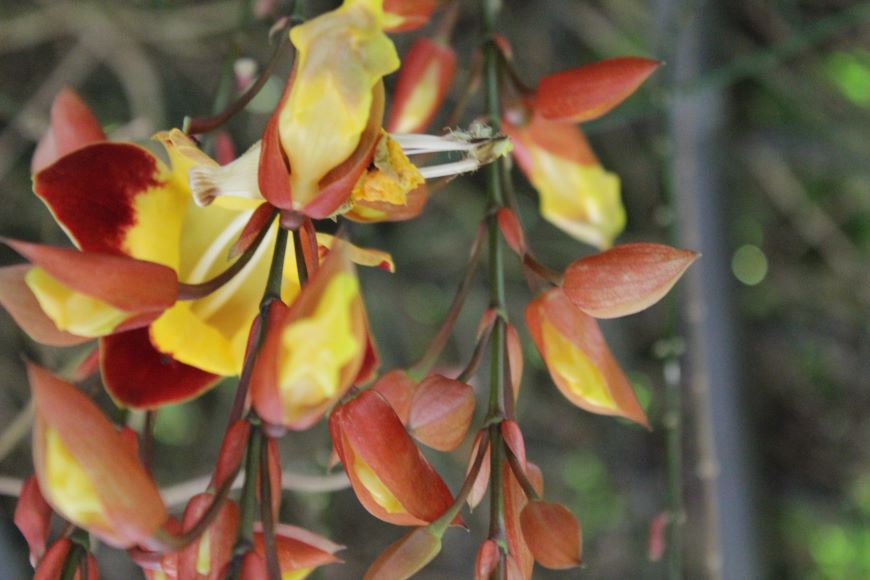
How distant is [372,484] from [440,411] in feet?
0.14

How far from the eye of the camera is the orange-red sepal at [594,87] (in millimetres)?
405

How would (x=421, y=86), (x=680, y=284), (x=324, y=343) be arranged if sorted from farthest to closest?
(x=680, y=284) < (x=421, y=86) < (x=324, y=343)

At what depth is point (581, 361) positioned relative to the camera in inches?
14.4

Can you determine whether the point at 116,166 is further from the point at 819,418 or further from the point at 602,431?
the point at 819,418

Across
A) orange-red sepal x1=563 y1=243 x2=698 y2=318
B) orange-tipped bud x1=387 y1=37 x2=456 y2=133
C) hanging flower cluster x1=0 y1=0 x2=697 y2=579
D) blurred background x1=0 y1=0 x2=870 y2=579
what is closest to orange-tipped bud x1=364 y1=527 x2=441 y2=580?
hanging flower cluster x1=0 y1=0 x2=697 y2=579

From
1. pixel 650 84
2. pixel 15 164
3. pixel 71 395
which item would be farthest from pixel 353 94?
pixel 15 164

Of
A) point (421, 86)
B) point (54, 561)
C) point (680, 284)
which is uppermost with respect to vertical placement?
point (421, 86)

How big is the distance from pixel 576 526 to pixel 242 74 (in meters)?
0.28

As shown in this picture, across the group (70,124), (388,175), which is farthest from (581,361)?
(70,124)

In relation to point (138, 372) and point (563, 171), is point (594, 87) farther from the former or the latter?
point (138, 372)

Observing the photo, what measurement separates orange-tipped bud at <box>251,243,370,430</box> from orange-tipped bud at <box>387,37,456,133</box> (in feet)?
0.80

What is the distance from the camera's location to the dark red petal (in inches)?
13.7

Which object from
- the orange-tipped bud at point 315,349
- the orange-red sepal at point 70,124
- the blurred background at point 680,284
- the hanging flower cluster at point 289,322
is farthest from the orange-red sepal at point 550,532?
the blurred background at point 680,284

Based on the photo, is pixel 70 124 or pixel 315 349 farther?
pixel 70 124
